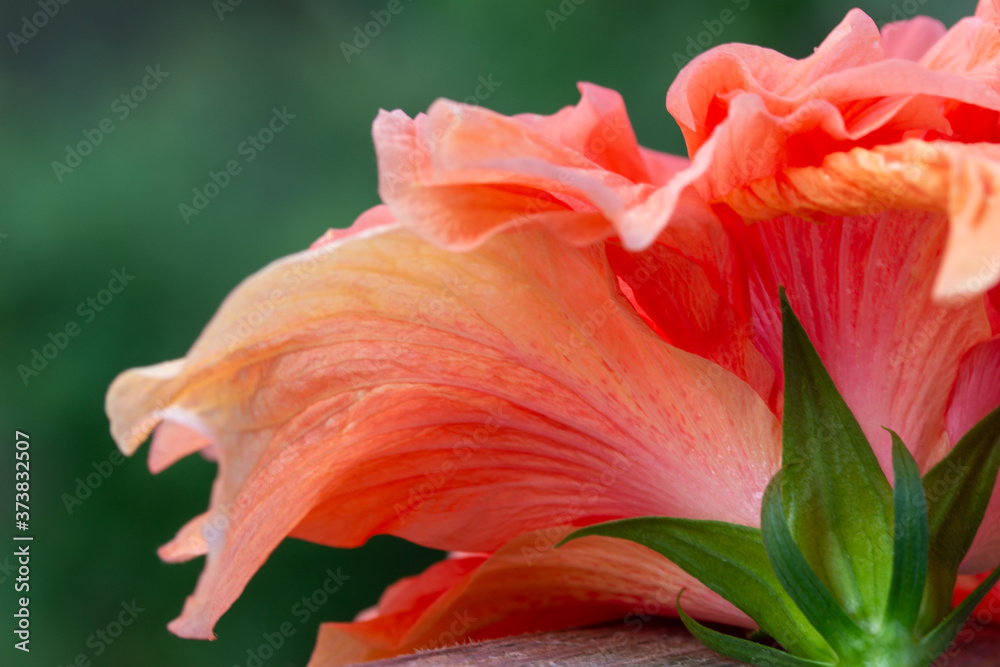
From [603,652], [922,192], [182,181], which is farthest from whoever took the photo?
[182,181]

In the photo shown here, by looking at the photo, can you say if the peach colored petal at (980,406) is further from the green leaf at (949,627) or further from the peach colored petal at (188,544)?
the peach colored petal at (188,544)

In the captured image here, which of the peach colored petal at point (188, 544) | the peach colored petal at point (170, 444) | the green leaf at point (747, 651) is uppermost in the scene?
the peach colored petal at point (170, 444)

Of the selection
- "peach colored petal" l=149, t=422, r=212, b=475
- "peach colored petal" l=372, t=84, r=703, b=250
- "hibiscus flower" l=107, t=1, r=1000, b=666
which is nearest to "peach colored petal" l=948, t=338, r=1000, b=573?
"hibiscus flower" l=107, t=1, r=1000, b=666

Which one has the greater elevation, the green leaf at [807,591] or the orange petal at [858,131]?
the orange petal at [858,131]

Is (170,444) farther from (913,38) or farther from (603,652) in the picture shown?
(913,38)

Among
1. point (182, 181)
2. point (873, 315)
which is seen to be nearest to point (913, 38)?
point (873, 315)

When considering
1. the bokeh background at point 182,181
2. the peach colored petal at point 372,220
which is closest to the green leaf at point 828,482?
the peach colored petal at point 372,220

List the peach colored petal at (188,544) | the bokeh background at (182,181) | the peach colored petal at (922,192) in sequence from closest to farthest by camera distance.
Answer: the peach colored petal at (922,192)
the peach colored petal at (188,544)
the bokeh background at (182,181)
